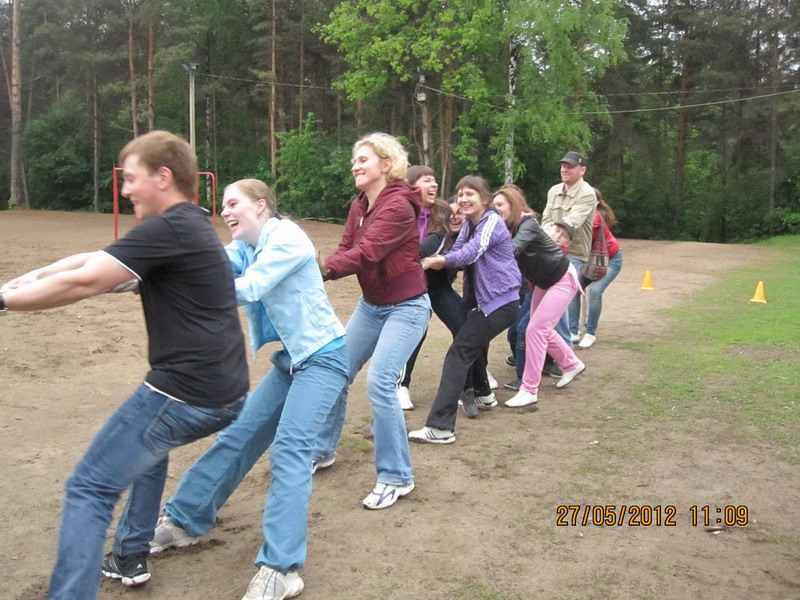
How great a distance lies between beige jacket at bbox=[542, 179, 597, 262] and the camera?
771cm

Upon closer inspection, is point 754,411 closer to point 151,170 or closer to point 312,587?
point 312,587

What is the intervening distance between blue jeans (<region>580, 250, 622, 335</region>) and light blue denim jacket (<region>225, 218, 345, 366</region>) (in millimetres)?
5506

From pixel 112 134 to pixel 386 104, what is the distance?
19.0 meters

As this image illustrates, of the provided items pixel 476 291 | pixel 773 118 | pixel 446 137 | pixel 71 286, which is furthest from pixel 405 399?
pixel 773 118

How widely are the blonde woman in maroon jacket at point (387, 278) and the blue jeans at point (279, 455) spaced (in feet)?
1.56

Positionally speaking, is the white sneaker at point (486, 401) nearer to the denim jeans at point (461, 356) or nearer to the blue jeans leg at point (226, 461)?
the denim jeans at point (461, 356)

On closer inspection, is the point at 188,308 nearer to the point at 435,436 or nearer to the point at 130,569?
the point at 130,569

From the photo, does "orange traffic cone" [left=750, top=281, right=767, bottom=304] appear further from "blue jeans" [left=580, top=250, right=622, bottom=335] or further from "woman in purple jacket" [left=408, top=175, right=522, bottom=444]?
"woman in purple jacket" [left=408, top=175, right=522, bottom=444]

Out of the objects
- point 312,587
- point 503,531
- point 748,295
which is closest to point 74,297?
point 312,587

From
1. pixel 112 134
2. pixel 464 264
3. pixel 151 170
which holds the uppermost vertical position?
pixel 112 134

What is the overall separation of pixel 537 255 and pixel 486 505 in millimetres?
2739

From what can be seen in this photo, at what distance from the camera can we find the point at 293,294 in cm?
358

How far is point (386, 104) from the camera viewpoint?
4250cm

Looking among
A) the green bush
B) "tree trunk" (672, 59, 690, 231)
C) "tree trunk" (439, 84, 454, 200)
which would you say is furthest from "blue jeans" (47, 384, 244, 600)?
"tree trunk" (672, 59, 690, 231)
